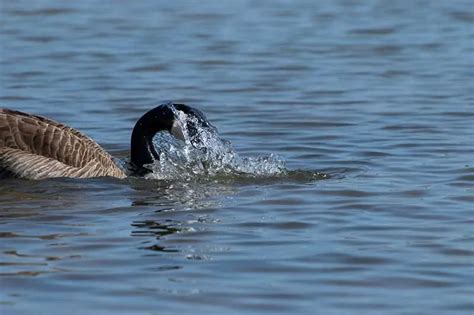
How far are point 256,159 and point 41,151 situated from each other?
7.50ft

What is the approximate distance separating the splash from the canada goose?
5cm

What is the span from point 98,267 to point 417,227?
A: 2814mm

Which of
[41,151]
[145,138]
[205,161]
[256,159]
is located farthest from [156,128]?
[41,151]

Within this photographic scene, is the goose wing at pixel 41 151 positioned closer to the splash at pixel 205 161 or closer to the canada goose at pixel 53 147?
the canada goose at pixel 53 147

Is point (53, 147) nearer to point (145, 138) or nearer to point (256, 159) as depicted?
point (145, 138)

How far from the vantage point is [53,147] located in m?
12.8

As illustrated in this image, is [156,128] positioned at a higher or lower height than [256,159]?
higher

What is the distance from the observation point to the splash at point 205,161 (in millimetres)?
13070

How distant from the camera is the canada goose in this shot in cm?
1266

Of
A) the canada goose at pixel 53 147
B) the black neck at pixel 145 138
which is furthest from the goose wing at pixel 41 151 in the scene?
the black neck at pixel 145 138

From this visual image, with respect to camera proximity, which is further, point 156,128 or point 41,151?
point 156,128

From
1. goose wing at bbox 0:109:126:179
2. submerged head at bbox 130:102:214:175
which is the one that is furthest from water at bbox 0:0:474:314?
submerged head at bbox 130:102:214:175

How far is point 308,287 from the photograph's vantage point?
883 cm

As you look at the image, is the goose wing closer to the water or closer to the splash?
the water
